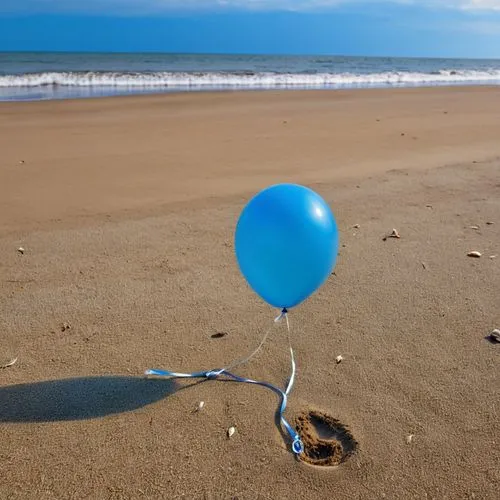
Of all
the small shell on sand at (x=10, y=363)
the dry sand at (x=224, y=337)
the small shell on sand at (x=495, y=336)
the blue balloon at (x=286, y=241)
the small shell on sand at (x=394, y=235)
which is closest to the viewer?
the dry sand at (x=224, y=337)

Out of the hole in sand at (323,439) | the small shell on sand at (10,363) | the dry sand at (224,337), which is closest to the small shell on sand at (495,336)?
→ the dry sand at (224,337)

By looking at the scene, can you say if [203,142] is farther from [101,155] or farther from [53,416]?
[53,416]

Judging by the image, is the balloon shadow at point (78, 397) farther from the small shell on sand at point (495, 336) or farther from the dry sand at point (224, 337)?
the small shell on sand at point (495, 336)

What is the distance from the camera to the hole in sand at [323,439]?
7.11 feet

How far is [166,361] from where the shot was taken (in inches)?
109

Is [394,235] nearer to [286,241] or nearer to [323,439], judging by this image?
[286,241]

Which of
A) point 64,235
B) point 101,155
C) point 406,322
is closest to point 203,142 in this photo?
point 101,155

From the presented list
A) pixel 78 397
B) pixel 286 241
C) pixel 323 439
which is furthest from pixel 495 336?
pixel 78 397

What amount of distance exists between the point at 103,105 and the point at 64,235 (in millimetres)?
9455

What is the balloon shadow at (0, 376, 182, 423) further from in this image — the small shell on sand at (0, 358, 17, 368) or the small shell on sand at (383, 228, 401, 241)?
the small shell on sand at (383, 228, 401, 241)

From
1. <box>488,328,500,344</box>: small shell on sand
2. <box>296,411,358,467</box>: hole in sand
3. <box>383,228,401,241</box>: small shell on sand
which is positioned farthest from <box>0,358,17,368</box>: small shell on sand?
<box>383,228,401,241</box>: small shell on sand

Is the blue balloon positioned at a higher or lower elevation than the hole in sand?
higher

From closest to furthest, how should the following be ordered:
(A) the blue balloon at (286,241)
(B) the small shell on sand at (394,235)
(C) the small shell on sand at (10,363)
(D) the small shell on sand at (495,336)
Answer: (A) the blue balloon at (286,241) → (C) the small shell on sand at (10,363) → (D) the small shell on sand at (495,336) → (B) the small shell on sand at (394,235)

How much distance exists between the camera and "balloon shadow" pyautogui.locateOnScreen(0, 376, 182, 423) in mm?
2372
